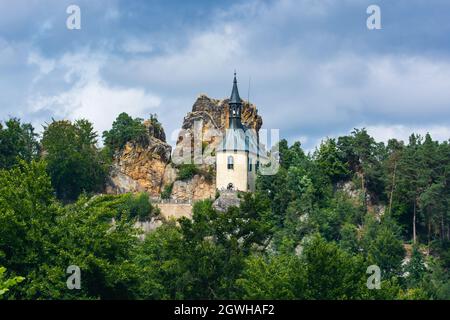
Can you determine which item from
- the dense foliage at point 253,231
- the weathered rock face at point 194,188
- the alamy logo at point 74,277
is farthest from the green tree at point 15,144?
the alamy logo at point 74,277

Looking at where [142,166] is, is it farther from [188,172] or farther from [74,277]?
[74,277]

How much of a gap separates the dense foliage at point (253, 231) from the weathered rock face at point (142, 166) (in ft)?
6.03

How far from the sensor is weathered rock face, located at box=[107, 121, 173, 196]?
276 feet

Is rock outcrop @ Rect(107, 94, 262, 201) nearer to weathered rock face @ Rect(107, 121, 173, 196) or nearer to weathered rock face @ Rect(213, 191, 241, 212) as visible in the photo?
weathered rock face @ Rect(107, 121, 173, 196)

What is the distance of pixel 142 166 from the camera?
277ft

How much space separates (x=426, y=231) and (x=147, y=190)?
21.2 meters

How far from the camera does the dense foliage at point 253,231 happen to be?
4753cm

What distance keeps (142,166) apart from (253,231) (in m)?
27.7

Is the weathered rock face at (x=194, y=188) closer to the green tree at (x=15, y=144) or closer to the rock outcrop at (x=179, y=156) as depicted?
the rock outcrop at (x=179, y=156)

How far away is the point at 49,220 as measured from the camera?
163 ft

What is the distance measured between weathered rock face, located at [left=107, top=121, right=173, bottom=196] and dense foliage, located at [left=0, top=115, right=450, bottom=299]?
1839 mm

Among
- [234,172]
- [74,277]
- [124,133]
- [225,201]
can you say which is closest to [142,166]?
[124,133]

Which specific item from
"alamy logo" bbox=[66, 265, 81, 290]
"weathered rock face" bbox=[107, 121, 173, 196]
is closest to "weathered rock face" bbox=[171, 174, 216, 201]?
"weathered rock face" bbox=[107, 121, 173, 196]
